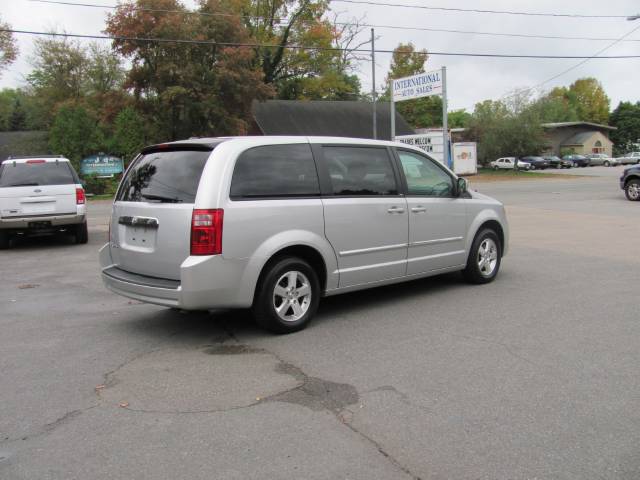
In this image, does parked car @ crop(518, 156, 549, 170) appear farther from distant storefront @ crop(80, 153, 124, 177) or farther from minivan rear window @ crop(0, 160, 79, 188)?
minivan rear window @ crop(0, 160, 79, 188)

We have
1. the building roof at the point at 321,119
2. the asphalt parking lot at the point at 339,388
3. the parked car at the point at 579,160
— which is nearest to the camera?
the asphalt parking lot at the point at 339,388

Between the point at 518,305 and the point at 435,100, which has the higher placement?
the point at 435,100

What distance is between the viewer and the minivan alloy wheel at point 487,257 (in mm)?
7836

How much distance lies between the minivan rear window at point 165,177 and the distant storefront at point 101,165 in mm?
27914

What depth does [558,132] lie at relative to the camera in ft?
269

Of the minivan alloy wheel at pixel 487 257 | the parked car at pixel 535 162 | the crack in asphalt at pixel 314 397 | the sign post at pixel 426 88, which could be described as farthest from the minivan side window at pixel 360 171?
the parked car at pixel 535 162

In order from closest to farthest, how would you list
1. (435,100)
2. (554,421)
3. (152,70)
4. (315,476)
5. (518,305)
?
(315,476), (554,421), (518,305), (152,70), (435,100)

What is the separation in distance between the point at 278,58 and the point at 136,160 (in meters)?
49.1

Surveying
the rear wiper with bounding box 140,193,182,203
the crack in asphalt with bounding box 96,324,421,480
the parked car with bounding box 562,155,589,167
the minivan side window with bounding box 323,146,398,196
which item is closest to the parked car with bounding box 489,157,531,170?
the parked car with bounding box 562,155,589,167

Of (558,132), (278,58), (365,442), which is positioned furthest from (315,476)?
(558,132)

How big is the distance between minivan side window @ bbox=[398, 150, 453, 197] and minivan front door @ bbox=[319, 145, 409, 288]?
0.26 m

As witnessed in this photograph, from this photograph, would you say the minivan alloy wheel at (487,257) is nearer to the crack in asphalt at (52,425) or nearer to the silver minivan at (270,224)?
the silver minivan at (270,224)

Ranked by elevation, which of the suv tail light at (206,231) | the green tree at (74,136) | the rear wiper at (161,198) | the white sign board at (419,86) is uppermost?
the white sign board at (419,86)

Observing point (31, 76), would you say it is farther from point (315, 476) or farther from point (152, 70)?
point (315, 476)
